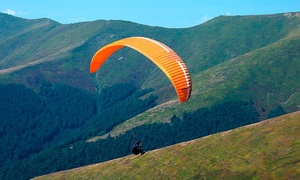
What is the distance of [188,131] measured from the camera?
598 feet

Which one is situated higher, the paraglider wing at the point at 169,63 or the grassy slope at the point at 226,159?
the paraglider wing at the point at 169,63

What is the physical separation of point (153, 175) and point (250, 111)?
4451 inches

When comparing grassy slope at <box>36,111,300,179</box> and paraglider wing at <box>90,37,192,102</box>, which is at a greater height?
paraglider wing at <box>90,37,192,102</box>

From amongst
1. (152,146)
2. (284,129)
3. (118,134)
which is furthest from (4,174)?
(284,129)

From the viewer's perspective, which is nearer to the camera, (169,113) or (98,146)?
(98,146)

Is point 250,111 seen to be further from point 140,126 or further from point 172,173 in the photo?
point 172,173

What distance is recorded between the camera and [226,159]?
9656cm

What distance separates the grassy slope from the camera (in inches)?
3472

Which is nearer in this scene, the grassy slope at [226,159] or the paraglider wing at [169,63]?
the paraglider wing at [169,63]

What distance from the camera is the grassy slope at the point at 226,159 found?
3472 inches

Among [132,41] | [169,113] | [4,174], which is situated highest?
[132,41]

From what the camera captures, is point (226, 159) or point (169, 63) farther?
point (226, 159)

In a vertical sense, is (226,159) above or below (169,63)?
below

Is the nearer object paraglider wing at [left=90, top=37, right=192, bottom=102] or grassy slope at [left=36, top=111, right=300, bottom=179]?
paraglider wing at [left=90, top=37, right=192, bottom=102]
